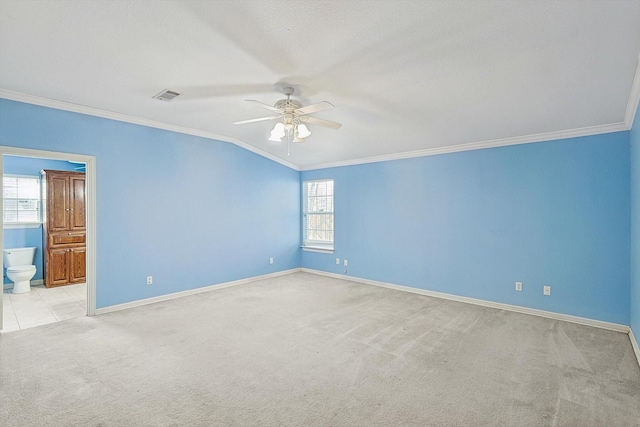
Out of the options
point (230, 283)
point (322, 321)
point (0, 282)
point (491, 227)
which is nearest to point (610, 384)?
point (491, 227)

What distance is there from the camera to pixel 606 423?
195cm

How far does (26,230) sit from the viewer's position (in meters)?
5.45

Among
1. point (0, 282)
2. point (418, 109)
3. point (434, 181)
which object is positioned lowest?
point (0, 282)

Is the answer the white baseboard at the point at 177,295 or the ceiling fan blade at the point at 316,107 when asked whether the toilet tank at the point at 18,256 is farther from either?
the ceiling fan blade at the point at 316,107

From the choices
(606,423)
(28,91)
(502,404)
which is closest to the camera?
(606,423)

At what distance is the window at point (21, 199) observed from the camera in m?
5.39

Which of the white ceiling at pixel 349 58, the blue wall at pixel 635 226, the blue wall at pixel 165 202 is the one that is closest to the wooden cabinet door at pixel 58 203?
the blue wall at pixel 165 202

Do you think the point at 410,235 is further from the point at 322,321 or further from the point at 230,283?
the point at 230,283

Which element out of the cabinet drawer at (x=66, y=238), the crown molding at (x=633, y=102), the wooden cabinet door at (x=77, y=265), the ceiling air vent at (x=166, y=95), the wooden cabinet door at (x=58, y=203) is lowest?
the wooden cabinet door at (x=77, y=265)

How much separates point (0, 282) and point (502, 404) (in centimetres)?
494

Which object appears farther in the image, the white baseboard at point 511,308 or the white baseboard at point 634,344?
the white baseboard at point 511,308

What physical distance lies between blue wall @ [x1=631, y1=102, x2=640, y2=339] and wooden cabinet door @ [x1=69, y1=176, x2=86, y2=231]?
7669mm

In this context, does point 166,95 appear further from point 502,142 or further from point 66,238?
point 502,142

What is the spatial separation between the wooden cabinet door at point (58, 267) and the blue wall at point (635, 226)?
7.77 metres
